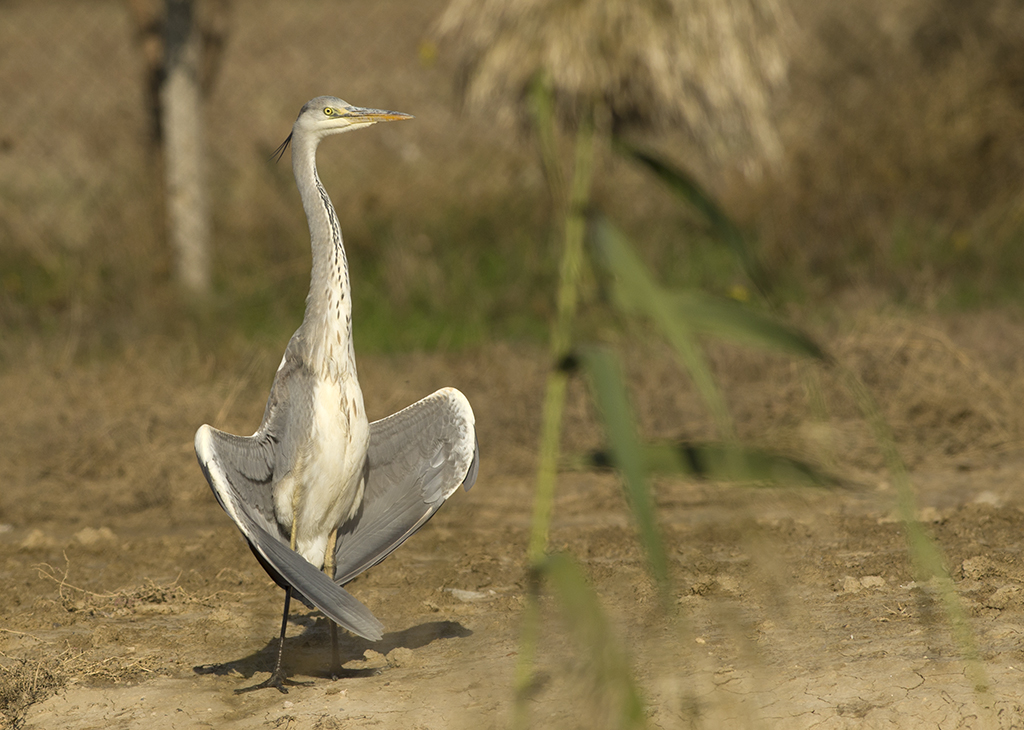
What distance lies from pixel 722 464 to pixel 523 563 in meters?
3.21

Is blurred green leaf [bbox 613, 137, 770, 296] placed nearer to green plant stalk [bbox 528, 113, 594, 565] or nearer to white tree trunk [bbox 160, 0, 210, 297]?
green plant stalk [bbox 528, 113, 594, 565]

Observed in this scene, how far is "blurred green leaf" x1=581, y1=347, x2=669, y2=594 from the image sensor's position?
1.22 meters

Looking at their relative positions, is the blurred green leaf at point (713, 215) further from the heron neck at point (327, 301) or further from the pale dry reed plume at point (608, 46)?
the heron neck at point (327, 301)

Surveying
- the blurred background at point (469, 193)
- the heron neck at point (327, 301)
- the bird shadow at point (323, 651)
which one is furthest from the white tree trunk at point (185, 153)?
the bird shadow at point (323, 651)

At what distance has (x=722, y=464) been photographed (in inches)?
52.9

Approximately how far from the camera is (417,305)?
8047mm

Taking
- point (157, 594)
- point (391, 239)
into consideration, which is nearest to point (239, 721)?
point (157, 594)

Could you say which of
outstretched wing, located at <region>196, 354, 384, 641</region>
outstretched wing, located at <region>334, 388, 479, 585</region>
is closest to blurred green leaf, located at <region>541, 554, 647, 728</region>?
outstretched wing, located at <region>196, 354, 384, 641</region>

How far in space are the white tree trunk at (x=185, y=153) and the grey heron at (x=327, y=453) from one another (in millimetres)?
3585

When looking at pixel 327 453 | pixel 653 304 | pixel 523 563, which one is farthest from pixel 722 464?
pixel 523 563

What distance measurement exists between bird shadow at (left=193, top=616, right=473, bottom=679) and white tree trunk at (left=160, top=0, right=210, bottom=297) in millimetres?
4001

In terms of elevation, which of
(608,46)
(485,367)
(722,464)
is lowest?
(485,367)

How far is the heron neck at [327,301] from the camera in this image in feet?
11.8

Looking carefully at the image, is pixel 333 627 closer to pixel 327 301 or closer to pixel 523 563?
pixel 523 563
